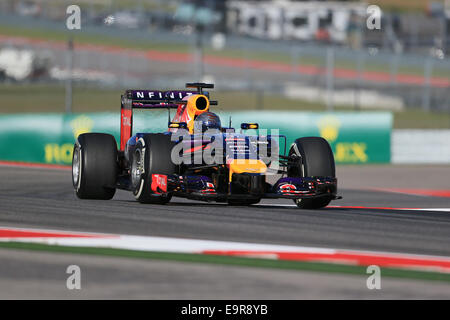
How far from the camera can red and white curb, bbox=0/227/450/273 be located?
807 cm

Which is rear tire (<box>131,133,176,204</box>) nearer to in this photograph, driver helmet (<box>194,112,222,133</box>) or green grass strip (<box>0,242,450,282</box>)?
driver helmet (<box>194,112,222,133</box>)

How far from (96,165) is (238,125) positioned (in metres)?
9.97

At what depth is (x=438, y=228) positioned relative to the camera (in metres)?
10.2

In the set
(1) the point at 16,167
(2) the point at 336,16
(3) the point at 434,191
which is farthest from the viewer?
(2) the point at 336,16

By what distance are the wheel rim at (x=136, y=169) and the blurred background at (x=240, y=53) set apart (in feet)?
68.4

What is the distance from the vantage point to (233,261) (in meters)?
8.01

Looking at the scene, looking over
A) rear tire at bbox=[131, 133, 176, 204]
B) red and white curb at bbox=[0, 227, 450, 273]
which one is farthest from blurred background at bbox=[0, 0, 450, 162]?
red and white curb at bbox=[0, 227, 450, 273]

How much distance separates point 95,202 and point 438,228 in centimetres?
436

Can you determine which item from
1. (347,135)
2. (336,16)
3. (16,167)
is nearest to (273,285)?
(16,167)

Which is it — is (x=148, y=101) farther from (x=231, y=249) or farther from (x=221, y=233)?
(x=231, y=249)

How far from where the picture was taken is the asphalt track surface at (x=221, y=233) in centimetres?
692

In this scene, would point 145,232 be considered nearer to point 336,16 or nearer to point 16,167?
point 16,167

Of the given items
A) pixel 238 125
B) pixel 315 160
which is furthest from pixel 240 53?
pixel 315 160

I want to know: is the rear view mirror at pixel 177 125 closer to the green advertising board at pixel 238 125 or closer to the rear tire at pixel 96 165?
the rear tire at pixel 96 165
